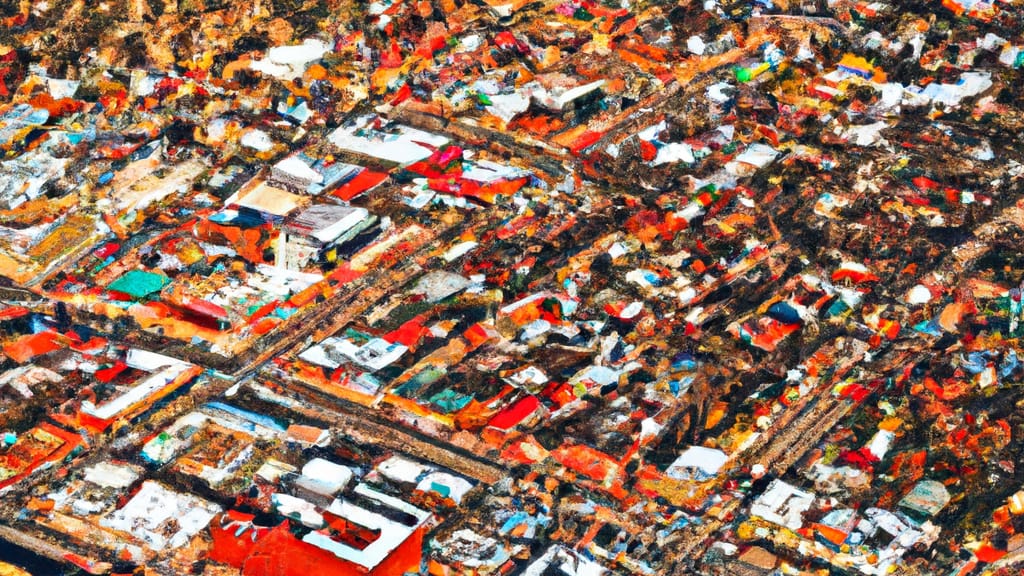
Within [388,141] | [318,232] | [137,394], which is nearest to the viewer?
[137,394]

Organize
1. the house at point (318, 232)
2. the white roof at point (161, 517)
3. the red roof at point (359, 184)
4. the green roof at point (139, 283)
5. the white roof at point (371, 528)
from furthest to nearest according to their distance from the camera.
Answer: the red roof at point (359, 184), the house at point (318, 232), the green roof at point (139, 283), the white roof at point (161, 517), the white roof at point (371, 528)

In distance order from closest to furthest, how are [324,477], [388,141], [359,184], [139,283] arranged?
[324,477] < [139,283] < [359,184] < [388,141]

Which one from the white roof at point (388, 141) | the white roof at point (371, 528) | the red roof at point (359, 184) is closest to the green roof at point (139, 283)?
the red roof at point (359, 184)

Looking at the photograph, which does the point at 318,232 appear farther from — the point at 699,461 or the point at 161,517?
the point at 699,461

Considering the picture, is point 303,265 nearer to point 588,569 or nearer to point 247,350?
point 247,350

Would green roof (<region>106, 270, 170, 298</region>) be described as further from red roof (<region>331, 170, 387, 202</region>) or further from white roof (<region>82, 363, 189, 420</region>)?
red roof (<region>331, 170, 387, 202</region>)

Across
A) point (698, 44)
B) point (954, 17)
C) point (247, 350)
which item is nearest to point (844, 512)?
point (247, 350)

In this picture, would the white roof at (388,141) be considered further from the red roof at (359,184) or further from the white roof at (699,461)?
the white roof at (699,461)

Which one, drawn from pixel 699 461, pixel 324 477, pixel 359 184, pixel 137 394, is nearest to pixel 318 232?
pixel 359 184
